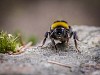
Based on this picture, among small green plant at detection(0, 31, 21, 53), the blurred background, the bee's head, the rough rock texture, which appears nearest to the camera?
the rough rock texture

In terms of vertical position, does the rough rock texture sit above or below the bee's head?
below

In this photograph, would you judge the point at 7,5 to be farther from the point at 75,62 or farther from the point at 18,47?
the point at 75,62

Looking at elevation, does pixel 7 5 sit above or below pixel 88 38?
above

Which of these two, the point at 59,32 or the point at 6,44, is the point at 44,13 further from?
the point at 6,44

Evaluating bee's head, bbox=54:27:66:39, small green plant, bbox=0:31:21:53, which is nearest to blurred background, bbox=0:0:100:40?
bee's head, bbox=54:27:66:39

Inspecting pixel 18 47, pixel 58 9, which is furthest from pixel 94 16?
pixel 18 47

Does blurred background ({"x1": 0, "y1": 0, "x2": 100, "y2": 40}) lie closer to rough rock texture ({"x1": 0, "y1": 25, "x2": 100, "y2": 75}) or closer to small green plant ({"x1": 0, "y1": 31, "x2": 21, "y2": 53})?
rough rock texture ({"x1": 0, "y1": 25, "x2": 100, "y2": 75})

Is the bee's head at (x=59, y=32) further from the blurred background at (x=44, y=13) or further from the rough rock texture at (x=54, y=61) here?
the blurred background at (x=44, y=13)
